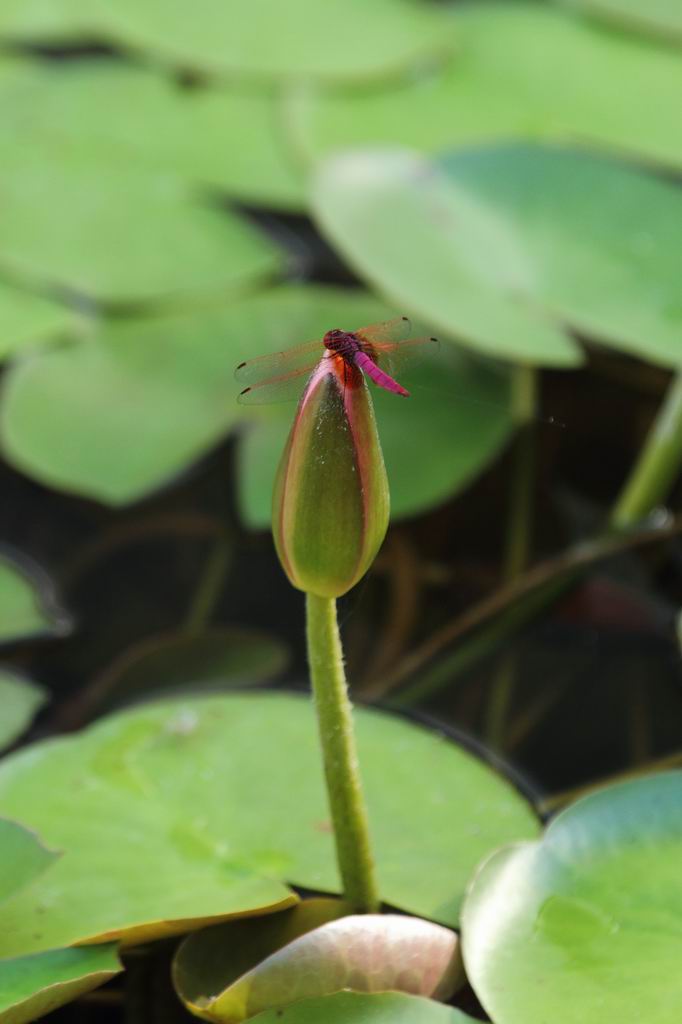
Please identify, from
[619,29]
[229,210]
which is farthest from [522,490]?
[619,29]

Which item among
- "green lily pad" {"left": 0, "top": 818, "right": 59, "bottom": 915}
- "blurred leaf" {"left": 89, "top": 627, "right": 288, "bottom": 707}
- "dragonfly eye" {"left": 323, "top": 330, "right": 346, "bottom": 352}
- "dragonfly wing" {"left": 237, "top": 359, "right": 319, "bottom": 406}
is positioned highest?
"dragonfly eye" {"left": 323, "top": 330, "right": 346, "bottom": 352}

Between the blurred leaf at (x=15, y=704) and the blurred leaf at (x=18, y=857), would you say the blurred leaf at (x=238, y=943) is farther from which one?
the blurred leaf at (x=15, y=704)

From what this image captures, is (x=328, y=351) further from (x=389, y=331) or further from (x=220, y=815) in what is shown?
(x=220, y=815)

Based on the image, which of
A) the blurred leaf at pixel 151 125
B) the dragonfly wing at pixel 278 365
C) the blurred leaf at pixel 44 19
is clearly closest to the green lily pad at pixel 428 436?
the blurred leaf at pixel 151 125

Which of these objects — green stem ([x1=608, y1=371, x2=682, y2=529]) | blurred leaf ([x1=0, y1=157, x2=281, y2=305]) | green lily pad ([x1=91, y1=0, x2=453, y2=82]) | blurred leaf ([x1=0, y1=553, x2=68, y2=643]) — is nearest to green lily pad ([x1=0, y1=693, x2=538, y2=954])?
blurred leaf ([x1=0, y1=553, x2=68, y2=643])

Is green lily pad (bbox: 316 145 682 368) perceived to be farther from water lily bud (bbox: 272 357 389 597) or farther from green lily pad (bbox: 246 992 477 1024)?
green lily pad (bbox: 246 992 477 1024)

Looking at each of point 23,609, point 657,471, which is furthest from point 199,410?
point 657,471

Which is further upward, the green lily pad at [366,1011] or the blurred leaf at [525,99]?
the blurred leaf at [525,99]
